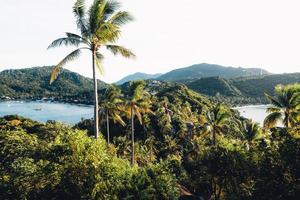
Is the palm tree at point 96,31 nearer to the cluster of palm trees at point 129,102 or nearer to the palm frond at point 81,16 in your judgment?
A: the palm frond at point 81,16

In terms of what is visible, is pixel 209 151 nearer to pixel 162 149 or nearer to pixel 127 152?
pixel 127 152

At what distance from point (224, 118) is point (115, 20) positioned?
28.3 meters

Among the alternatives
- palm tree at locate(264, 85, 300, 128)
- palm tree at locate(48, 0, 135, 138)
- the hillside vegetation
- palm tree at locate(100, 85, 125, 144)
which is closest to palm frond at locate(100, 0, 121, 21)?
palm tree at locate(48, 0, 135, 138)

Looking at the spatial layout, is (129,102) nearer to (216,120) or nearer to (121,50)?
(216,120)

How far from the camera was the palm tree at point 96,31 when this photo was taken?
2378 cm

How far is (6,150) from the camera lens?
26.0 m

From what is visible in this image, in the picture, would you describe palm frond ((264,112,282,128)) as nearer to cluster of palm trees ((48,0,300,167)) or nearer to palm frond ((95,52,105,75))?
cluster of palm trees ((48,0,300,167))

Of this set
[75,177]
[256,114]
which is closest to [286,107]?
[75,177]

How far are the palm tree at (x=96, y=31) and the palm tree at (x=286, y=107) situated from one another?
17.3 meters

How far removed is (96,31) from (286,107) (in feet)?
66.5

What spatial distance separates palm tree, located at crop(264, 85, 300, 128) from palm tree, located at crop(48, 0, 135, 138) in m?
17.3

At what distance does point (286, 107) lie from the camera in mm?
35312

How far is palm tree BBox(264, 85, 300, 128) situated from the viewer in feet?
114

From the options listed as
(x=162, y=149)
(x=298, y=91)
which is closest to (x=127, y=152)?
(x=162, y=149)
